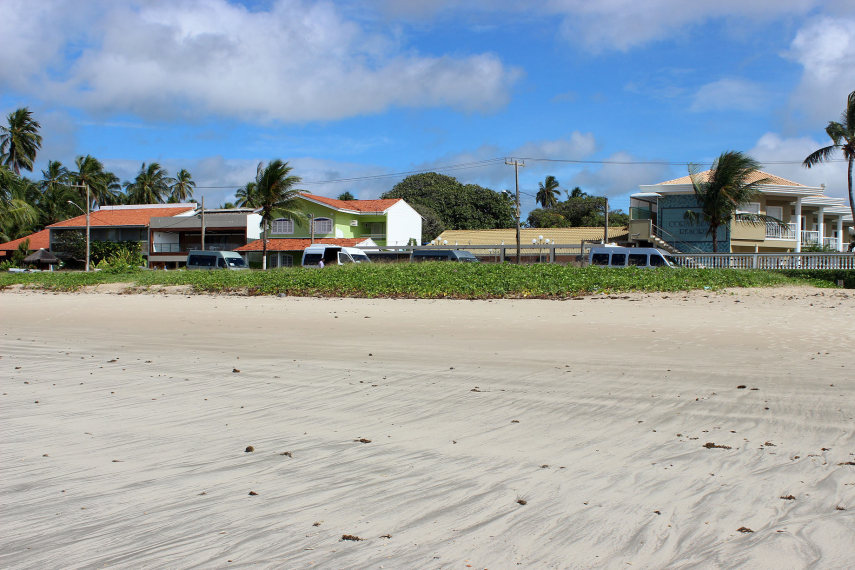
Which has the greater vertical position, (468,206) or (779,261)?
(468,206)

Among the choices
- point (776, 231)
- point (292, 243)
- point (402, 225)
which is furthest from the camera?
point (402, 225)

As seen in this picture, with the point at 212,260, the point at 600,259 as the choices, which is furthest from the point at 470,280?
the point at 212,260

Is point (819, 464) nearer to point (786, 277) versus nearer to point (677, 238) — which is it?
point (786, 277)

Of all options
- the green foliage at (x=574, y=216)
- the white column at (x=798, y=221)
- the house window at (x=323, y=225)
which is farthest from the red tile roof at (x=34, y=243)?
the white column at (x=798, y=221)

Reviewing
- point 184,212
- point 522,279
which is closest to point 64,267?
point 184,212

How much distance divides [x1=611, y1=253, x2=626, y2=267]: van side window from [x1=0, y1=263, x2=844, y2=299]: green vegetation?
398 centimetres

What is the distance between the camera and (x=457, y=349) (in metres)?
10.2

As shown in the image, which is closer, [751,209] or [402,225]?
[751,209]

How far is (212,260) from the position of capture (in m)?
32.5

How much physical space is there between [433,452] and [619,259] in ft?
70.3

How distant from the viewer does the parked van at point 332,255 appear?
29.9m

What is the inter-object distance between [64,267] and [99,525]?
6019 centimetres

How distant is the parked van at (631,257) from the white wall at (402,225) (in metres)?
28.3

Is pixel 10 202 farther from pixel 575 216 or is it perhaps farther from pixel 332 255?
pixel 575 216
